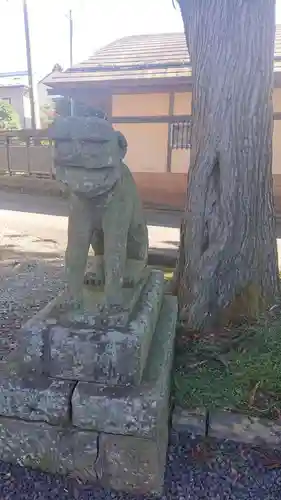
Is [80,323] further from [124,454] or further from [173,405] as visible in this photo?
[173,405]

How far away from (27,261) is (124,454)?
3.34 metres

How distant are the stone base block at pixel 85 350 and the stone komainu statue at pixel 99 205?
0.44ft

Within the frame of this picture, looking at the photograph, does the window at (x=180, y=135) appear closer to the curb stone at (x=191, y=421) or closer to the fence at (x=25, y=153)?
the fence at (x=25, y=153)

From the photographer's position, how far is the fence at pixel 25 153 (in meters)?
11.8

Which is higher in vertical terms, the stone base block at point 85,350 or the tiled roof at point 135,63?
the tiled roof at point 135,63

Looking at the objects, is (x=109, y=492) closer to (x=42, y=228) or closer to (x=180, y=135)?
(x=42, y=228)

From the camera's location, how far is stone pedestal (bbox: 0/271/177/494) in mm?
1638

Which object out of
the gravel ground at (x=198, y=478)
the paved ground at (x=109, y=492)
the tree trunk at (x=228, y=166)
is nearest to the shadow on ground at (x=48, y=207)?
the paved ground at (x=109, y=492)

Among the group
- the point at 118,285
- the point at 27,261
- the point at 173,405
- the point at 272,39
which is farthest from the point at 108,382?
the point at 27,261

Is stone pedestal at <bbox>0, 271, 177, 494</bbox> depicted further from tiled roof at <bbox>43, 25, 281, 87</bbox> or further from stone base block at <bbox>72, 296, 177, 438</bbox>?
tiled roof at <bbox>43, 25, 281, 87</bbox>

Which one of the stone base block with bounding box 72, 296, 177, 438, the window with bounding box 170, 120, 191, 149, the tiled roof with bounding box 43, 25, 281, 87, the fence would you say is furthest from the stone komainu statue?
the fence

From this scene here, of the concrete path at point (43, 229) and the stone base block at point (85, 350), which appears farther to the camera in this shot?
the concrete path at point (43, 229)

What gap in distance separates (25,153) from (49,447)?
1155cm

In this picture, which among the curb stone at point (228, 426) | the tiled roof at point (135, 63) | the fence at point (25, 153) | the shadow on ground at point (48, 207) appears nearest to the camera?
the curb stone at point (228, 426)
